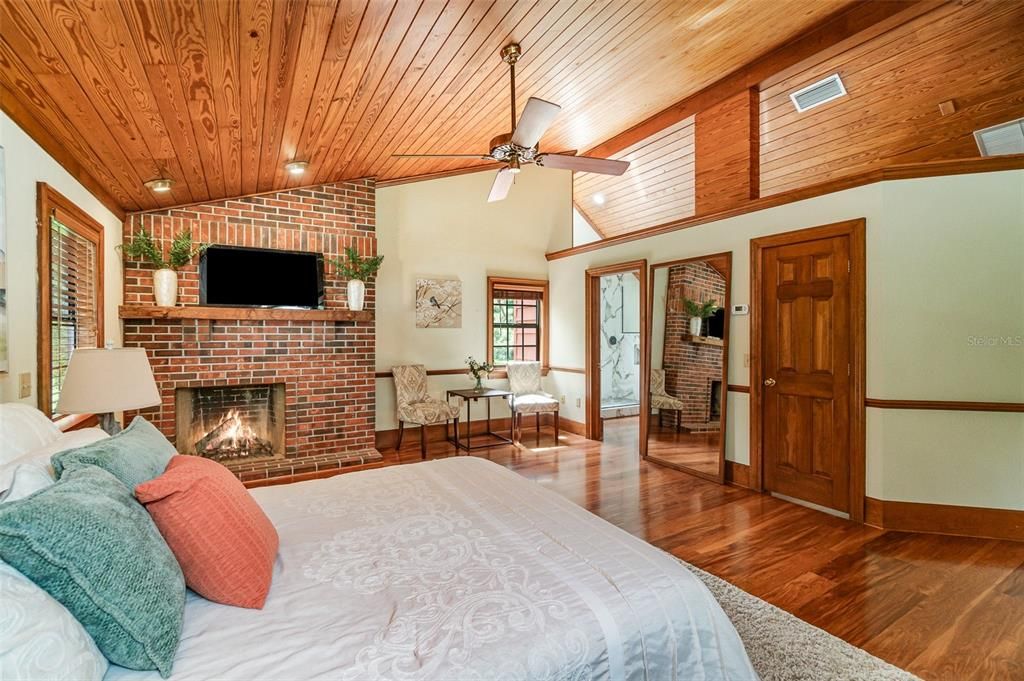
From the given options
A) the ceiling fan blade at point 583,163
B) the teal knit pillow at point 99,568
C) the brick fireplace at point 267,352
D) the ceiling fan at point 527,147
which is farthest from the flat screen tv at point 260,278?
the teal knit pillow at point 99,568

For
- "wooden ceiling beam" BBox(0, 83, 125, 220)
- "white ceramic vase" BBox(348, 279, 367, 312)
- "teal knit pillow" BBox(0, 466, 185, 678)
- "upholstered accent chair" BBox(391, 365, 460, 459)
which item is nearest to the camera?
"teal knit pillow" BBox(0, 466, 185, 678)

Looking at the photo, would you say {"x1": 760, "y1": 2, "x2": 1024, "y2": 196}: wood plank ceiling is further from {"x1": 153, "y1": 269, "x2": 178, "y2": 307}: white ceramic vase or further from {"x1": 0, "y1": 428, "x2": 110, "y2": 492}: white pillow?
{"x1": 153, "y1": 269, "x2": 178, "y2": 307}: white ceramic vase

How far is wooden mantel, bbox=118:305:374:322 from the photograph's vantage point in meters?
3.78

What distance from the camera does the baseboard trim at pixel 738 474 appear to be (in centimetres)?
394

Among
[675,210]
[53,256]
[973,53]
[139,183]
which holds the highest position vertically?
[973,53]

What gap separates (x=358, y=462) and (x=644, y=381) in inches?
113

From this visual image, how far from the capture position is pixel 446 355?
569 centimetres

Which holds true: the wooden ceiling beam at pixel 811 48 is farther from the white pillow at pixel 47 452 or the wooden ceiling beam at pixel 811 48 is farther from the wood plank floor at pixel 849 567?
the white pillow at pixel 47 452

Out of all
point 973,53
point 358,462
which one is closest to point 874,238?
point 973,53

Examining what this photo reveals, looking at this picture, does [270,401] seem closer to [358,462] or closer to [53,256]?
[358,462]

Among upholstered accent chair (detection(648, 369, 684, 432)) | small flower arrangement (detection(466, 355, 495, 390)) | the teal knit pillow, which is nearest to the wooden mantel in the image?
small flower arrangement (detection(466, 355, 495, 390))

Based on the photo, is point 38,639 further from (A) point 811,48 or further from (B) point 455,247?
(B) point 455,247

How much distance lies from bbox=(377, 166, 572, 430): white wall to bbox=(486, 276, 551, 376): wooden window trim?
2.8 inches

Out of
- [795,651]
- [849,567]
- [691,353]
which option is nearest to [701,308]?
[691,353]
